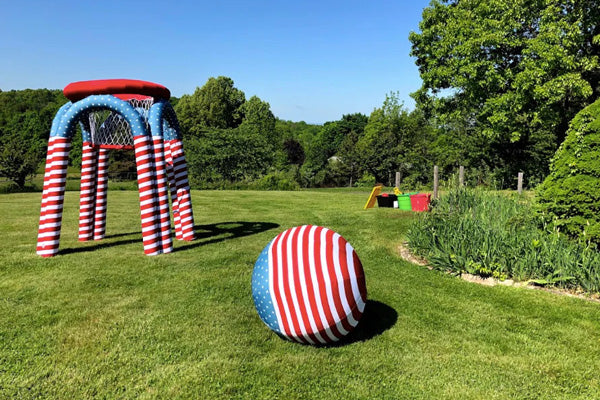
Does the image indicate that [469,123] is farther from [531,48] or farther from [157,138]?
[157,138]

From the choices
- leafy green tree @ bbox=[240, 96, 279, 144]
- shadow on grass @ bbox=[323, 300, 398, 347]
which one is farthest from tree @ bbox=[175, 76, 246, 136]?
shadow on grass @ bbox=[323, 300, 398, 347]

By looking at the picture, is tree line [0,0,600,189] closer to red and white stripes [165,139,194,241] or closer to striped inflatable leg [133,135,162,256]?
red and white stripes [165,139,194,241]

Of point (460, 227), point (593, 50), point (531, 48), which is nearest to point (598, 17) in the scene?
point (593, 50)

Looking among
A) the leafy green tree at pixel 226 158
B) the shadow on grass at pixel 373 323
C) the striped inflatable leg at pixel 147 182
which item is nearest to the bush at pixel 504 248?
the shadow on grass at pixel 373 323

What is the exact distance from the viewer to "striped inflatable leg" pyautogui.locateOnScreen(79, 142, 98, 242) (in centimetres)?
971

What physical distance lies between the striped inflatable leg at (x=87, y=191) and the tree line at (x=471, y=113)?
40.1ft

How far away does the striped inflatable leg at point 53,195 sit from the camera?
8234 mm

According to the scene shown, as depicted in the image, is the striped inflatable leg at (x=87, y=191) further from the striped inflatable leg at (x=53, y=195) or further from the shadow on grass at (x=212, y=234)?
the striped inflatable leg at (x=53, y=195)

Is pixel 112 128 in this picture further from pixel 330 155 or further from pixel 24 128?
pixel 330 155

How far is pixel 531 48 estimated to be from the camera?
19391 millimetres

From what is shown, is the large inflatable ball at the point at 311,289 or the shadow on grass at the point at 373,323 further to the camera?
the shadow on grass at the point at 373,323

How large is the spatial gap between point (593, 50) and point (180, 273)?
27203 millimetres

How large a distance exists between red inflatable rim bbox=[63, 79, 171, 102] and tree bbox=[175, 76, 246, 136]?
4821 cm

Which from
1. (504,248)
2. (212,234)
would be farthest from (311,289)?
(212,234)
